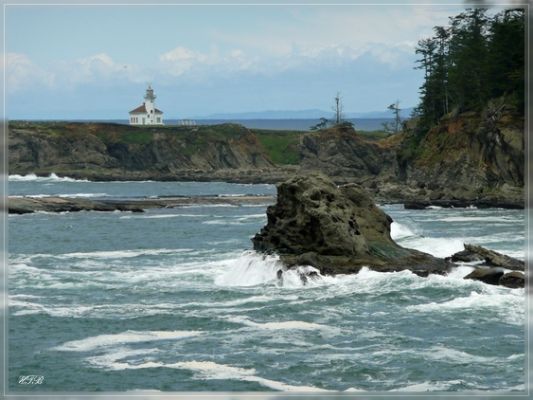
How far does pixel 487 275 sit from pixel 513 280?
1460mm

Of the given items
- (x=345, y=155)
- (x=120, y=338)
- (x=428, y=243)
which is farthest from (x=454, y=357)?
(x=345, y=155)

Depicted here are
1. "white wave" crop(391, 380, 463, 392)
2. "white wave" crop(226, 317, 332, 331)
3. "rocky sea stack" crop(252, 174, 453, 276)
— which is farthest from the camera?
"rocky sea stack" crop(252, 174, 453, 276)

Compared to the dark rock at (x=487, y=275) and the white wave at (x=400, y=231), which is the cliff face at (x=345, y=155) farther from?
the dark rock at (x=487, y=275)

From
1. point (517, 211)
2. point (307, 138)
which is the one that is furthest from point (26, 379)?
point (307, 138)

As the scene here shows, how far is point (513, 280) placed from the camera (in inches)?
1875

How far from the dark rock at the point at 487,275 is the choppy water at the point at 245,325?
882 millimetres

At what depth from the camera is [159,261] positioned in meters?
61.9

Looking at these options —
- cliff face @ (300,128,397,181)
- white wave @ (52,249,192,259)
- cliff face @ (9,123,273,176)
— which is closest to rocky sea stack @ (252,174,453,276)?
white wave @ (52,249,192,259)

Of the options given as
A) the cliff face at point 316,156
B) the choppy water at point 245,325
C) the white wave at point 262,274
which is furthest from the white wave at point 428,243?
the cliff face at point 316,156

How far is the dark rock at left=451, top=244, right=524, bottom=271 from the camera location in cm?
5197

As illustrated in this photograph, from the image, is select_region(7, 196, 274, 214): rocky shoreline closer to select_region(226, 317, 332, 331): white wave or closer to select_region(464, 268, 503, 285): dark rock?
select_region(464, 268, 503, 285): dark rock

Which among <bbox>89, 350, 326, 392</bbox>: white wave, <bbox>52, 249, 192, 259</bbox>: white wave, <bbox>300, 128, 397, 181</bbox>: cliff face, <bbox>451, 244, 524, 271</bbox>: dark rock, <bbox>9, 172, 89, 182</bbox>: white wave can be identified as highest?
<bbox>300, 128, 397, 181</bbox>: cliff face

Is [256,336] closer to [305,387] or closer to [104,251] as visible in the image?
[305,387]

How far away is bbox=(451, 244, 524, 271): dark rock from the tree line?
60.3 metres
